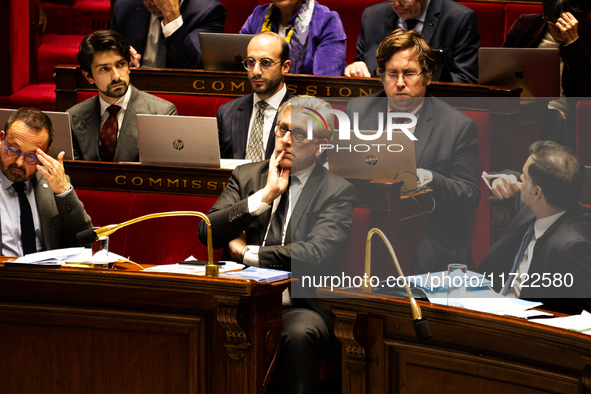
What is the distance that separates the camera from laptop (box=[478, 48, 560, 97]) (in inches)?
103

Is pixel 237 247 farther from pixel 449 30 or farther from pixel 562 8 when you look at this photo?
pixel 562 8

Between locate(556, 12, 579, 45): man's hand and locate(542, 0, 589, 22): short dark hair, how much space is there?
0.23ft

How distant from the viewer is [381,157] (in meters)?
1.58

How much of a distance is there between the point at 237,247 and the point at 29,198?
0.68 m

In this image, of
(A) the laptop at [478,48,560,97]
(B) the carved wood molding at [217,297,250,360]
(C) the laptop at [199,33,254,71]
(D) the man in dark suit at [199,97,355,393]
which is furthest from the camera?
(C) the laptop at [199,33,254,71]

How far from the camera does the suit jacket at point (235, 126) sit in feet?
8.84

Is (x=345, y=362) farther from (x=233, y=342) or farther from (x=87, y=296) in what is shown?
(x=87, y=296)

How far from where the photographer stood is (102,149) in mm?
2725

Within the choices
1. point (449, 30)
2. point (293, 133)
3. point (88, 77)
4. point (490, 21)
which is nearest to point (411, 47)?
point (293, 133)

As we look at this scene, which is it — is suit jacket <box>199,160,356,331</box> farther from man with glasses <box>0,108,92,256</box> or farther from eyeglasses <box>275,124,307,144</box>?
man with glasses <box>0,108,92,256</box>

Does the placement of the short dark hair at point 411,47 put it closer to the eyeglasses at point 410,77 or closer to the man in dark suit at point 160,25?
the eyeglasses at point 410,77

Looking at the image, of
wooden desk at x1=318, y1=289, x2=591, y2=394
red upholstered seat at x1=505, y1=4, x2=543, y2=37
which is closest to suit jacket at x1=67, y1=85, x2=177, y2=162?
wooden desk at x1=318, y1=289, x2=591, y2=394

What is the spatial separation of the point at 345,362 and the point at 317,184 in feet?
1.91

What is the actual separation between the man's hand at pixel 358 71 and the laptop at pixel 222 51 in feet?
1.47
